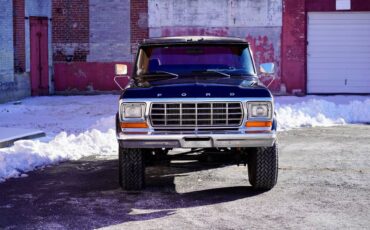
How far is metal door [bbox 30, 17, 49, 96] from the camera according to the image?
25.2 meters

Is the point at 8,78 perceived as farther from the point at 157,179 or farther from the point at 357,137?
the point at 157,179

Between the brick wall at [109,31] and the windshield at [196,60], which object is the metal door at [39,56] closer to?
the brick wall at [109,31]

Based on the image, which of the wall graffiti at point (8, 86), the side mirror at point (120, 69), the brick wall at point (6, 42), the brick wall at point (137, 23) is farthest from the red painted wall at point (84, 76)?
the side mirror at point (120, 69)

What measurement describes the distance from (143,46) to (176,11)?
16.4 metres

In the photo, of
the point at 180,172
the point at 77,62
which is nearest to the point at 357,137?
the point at 180,172

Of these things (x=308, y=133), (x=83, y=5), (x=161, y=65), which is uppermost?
(x=83, y=5)

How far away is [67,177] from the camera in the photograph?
388 inches

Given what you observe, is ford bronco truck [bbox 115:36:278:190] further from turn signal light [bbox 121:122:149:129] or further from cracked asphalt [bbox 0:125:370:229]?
cracked asphalt [bbox 0:125:370:229]

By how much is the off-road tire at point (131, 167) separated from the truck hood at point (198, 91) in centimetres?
74

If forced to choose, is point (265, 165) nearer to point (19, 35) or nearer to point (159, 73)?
point (159, 73)

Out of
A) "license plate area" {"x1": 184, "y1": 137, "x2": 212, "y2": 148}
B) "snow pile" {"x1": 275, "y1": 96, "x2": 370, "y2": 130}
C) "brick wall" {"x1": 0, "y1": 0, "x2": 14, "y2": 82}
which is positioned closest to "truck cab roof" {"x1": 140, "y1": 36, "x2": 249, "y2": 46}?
"license plate area" {"x1": 184, "y1": 137, "x2": 212, "y2": 148}

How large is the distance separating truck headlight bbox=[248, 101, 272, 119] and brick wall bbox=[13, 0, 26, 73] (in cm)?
1650

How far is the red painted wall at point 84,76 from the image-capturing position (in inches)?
1041

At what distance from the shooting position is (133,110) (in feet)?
27.3
